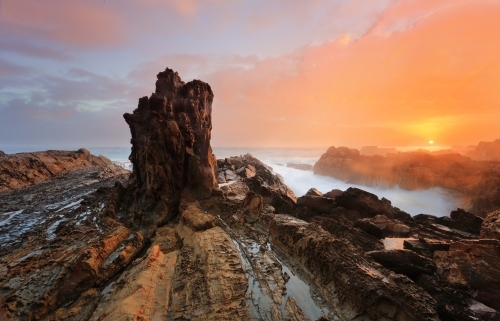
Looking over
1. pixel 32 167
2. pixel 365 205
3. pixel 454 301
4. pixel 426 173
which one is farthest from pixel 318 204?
pixel 32 167

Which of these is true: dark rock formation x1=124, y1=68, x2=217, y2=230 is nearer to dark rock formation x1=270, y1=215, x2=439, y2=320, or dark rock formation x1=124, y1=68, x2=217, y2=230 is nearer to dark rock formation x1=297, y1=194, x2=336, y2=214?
dark rock formation x1=297, y1=194, x2=336, y2=214

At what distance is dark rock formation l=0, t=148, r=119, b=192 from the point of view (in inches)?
759

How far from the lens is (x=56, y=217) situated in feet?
36.2

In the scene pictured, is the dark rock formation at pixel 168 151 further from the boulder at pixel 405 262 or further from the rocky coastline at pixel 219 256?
the boulder at pixel 405 262

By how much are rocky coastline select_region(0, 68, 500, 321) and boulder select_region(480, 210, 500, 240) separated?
0.04 metres

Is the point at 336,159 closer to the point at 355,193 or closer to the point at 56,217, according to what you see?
the point at 355,193

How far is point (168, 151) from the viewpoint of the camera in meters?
11.1

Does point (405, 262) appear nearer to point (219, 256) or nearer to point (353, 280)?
point (353, 280)

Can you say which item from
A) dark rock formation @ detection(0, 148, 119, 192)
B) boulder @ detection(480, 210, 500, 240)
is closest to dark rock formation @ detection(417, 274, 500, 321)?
boulder @ detection(480, 210, 500, 240)

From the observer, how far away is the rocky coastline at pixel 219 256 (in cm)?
488

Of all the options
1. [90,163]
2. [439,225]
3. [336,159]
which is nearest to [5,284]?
[439,225]

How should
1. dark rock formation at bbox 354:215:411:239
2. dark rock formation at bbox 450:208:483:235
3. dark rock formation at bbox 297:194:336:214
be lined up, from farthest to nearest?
1. dark rock formation at bbox 297:194:336:214
2. dark rock formation at bbox 450:208:483:235
3. dark rock formation at bbox 354:215:411:239

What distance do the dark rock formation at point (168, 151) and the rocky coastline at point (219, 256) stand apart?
7 centimetres

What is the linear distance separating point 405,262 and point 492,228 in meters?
3.38
